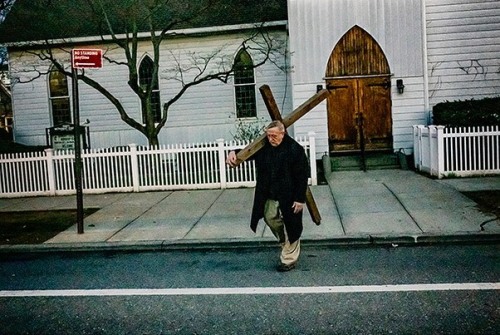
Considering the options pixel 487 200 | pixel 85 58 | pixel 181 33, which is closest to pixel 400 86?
pixel 487 200

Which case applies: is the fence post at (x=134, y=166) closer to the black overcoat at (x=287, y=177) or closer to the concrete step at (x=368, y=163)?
the concrete step at (x=368, y=163)

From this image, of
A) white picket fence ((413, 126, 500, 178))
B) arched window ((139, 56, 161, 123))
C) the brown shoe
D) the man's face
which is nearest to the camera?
the man's face

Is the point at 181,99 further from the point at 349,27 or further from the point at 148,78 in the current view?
the point at 349,27

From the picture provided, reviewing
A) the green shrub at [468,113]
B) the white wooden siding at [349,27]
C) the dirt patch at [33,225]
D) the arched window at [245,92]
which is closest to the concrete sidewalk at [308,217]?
the dirt patch at [33,225]

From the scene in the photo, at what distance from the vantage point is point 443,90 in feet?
50.9

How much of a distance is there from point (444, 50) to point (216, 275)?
39.7 ft

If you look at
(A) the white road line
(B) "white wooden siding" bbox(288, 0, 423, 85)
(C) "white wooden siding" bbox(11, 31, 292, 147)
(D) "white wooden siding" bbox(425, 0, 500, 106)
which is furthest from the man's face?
(C) "white wooden siding" bbox(11, 31, 292, 147)

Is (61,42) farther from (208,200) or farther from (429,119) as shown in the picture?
(429,119)

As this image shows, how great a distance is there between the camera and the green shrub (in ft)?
42.4

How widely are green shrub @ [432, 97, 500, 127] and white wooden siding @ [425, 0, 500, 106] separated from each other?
81 cm

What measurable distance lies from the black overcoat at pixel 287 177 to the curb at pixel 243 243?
1.48 m

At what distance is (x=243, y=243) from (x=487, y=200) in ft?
16.2

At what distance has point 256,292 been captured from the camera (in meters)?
5.53

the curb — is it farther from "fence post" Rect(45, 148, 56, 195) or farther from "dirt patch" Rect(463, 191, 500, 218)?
"fence post" Rect(45, 148, 56, 195)
